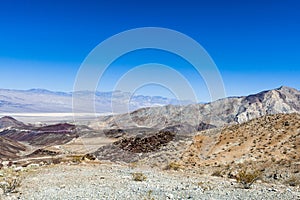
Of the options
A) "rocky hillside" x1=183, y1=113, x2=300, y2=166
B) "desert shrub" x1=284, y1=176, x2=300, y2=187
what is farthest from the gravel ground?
"rocky hillside" x1=183, y1=113, x2=300, y2=166

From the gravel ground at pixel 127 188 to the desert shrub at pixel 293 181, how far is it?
6.49 feet

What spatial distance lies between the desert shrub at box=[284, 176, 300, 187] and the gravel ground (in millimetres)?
1978

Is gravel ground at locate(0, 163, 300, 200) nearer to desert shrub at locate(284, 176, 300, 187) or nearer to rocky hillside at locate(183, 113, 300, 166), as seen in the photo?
desert shrub at locate(284, 176, 300, 187)

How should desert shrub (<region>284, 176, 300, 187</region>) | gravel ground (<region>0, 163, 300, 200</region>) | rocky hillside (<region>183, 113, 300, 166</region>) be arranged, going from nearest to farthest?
gravel ground (<region>0, 163, 300, 200</region>) → desert shrub (<region>284, 176, 300, 187</region>) → rocky hillside (<region>183, 113, 300, 166</region>)

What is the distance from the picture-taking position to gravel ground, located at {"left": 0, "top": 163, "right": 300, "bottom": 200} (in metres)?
14.8

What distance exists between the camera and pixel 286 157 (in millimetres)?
28172

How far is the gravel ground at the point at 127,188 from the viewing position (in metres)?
14.8

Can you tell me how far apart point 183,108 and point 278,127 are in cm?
12700

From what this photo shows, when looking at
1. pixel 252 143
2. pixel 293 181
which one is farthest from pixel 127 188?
pixel 252 143

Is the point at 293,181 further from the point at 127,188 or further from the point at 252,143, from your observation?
the point at 252,143

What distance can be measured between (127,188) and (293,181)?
393 inches

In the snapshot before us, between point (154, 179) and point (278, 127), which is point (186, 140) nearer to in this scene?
point (278, 127)

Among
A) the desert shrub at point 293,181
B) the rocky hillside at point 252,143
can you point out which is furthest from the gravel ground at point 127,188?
the rocky hillside at point 252,143

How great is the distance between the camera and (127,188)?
16547 mm
